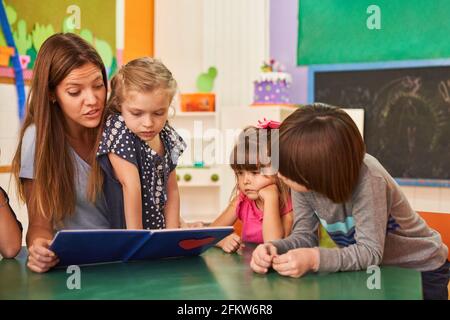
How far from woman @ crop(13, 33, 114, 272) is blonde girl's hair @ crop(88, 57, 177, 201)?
3 centimetres

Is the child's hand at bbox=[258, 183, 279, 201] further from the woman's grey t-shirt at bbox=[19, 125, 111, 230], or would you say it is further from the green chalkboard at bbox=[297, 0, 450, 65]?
the green chalkboard at bbox=[297, 0, 450, 65]

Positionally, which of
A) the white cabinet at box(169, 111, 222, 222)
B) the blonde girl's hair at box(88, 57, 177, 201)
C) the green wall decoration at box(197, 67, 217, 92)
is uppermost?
the green wall decoration at box(197, 67, 217, 92)

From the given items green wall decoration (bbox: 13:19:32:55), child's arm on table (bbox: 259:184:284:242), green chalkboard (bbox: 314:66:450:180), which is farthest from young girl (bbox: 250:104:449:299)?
green chalkboard (bbox: 314:66:450:180)

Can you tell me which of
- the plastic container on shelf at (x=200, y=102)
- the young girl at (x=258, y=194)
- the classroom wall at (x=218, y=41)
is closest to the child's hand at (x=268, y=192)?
the young girl at (x=258, y=194)

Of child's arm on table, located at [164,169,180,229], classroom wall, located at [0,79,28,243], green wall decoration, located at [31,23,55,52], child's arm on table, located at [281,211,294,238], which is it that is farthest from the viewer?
green wall decoration, located at [31,23,55,52]

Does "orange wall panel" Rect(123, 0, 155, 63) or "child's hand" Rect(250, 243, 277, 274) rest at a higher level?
"orange wall panel" Rect(123, 0, 155, 63)

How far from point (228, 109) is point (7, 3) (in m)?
1.59

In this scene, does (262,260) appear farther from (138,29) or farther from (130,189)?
(138,29)

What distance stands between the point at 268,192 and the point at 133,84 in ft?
1.49

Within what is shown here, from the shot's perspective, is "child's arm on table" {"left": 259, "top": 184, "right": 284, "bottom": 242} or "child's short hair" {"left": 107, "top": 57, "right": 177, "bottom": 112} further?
"child's arm on table" {"left": 259, "top": 184, "right": 284, "bottom": 242}

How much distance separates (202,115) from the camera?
4582mm

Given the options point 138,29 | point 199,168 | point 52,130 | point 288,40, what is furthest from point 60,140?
point 138,29

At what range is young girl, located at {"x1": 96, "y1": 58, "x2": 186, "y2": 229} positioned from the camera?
1442 mm
